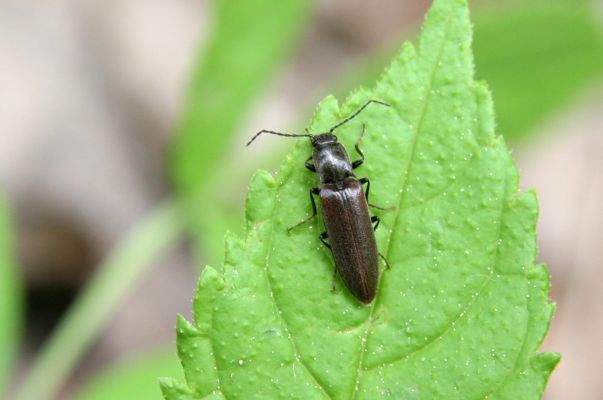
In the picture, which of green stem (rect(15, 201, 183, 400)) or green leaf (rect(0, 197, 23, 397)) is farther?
green stem (rect(15, 201, 183, 400))

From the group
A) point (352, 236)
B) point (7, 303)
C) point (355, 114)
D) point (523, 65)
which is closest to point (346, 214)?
point (352, 236)

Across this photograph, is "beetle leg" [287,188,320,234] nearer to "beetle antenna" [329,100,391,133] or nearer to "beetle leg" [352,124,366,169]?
"beetle leg" [352,124,366,169]

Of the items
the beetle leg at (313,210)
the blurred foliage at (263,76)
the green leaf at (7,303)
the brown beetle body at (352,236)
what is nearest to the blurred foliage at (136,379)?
the blurred foliage at (263,76)

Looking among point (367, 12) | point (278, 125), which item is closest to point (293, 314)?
point (278, 125)

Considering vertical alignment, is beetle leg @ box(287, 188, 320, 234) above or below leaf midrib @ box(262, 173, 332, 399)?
above

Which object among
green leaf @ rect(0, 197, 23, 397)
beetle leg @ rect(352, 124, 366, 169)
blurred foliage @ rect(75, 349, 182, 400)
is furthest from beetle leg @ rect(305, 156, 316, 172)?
green leaf @ rect(0, 197, 23, 397)

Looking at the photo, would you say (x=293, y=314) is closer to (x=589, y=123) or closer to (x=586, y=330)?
(x=586, y=330)

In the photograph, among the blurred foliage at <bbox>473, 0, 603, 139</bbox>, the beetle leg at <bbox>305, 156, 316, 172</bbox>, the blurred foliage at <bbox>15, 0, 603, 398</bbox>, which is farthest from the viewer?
the blurred foliage at <bbox>473, 0, 603, 139</bbox>

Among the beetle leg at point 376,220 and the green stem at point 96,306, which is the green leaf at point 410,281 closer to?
the beetle leg at point 376,220
